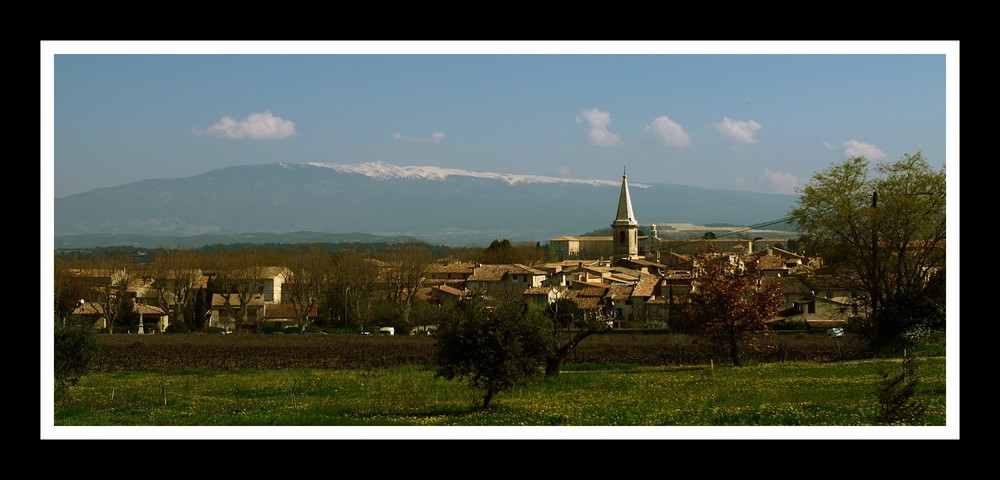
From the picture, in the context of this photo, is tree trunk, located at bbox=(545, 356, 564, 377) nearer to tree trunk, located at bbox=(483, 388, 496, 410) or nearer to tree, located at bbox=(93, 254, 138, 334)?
tree trunk, located at bbox=(483, 388, 496, 410)

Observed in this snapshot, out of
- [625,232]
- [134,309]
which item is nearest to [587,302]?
[134,309]

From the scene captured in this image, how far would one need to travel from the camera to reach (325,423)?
43.3 ft

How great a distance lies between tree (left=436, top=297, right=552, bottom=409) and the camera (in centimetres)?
1473

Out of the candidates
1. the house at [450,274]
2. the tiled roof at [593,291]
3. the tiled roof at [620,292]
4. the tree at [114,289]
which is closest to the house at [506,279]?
the house at [450,274]

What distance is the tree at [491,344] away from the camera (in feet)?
48.3

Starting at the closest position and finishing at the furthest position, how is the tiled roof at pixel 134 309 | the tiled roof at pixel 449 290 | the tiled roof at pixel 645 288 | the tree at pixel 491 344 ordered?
the tree at pixel 491 344, the tiled roof at pixel 134 309, the tiled roof at pixel 645 288, the tiled roof at pixel 449 290

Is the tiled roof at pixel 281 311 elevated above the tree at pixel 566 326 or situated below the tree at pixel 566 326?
below

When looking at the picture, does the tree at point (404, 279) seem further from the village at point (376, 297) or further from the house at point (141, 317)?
the house at point (141, 317)

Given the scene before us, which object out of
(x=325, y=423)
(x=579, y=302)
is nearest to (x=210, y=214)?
(x=579, y=302)

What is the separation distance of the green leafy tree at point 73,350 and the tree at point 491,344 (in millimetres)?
7373

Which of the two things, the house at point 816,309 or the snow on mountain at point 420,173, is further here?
the snow on mountain at point 420,173

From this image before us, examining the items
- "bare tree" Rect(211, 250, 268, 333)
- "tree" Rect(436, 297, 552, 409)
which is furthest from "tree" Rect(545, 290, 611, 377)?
"bare tree" Rect(211, 250, 268, 333)
